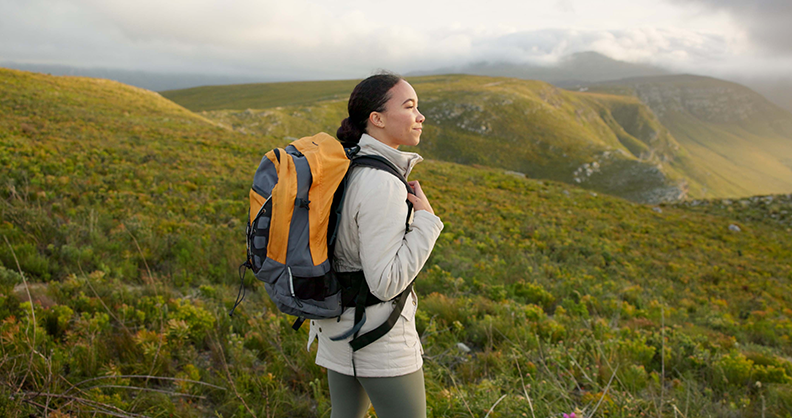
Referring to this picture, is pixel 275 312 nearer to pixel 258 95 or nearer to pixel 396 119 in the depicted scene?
pixel 396 119

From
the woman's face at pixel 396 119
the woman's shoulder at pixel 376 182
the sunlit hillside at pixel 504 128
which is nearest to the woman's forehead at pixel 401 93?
the woman's face at pixel 396 119

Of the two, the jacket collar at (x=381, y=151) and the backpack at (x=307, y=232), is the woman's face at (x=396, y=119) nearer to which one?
the jacket collar at (x=381, y=151)

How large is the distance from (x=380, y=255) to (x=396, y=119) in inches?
27.3

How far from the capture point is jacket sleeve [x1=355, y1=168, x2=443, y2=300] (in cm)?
161

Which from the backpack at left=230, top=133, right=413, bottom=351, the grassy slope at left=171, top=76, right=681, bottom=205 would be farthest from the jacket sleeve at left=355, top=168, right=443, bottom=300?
the grassy slope at left=171, top=76, right=681, bottom=205

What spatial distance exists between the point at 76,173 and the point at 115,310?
7.65m

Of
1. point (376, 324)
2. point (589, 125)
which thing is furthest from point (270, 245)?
point (589, 125)

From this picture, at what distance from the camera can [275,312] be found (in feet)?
15.4

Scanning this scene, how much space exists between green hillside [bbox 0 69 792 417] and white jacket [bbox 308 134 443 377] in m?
0.93

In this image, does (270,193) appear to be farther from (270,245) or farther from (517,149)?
(517,149)

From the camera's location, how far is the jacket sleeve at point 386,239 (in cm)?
161

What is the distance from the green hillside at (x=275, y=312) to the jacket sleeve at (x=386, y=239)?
3.42 feet

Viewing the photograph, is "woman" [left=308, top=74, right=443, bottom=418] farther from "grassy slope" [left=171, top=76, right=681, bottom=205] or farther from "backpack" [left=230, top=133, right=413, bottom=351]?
"grassy slope" [left=171, top=76, right=681, bottom=205]

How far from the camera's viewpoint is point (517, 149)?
87875mm
